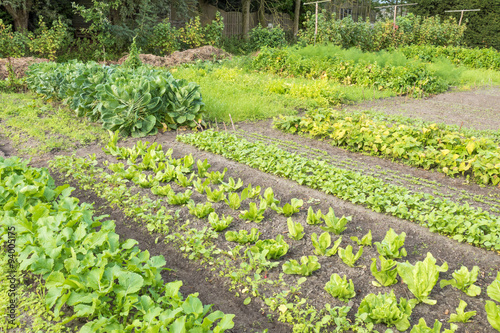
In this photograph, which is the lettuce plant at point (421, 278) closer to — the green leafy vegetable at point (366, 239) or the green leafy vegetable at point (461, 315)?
the green leafy vegetable at point (461, 315)

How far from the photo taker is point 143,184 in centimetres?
437

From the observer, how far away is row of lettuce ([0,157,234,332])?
212 centimetres

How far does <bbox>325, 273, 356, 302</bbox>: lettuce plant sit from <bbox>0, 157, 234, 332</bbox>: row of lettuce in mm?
810

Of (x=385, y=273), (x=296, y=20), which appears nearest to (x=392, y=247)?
(x=385, y=273)

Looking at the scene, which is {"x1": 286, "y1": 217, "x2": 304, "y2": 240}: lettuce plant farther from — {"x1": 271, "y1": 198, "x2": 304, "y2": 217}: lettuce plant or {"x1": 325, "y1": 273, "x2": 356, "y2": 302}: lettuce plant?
{"x1": 325, "y1": 273, "x2": 356, "y2": 302}: lettuce plant

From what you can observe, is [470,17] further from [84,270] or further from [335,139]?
[84,270]

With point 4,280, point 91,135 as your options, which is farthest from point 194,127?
point 4,280

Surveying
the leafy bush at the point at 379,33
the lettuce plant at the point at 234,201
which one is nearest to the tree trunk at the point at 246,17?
the leafy bush at the point at 379,33

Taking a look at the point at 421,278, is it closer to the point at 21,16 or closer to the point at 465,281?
the point at 465,281

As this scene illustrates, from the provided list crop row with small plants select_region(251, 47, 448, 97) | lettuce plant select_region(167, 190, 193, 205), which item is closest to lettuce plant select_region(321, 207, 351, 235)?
lettuce plant select_region(167, 190, 193, 205)

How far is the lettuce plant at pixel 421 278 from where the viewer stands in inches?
103

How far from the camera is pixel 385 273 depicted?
276 cm

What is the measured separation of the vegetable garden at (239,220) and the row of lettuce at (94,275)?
0.04 ft

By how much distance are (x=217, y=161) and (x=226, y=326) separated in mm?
3352
